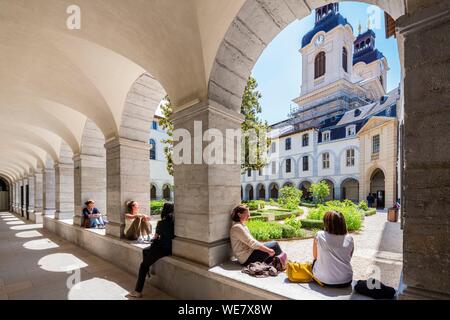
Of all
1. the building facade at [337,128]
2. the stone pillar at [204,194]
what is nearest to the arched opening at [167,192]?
the building facade at [337,128]

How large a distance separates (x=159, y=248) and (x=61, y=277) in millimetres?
2442

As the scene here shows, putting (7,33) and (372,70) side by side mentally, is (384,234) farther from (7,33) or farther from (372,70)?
(372,70)

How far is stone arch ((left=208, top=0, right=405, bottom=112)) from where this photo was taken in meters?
3.09

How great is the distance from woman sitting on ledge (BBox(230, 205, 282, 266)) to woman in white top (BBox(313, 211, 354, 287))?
692mm

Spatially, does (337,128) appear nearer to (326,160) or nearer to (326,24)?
(326,160)

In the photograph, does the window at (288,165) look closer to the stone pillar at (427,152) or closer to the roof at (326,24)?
the roof at (326,24)

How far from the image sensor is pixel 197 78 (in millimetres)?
3615

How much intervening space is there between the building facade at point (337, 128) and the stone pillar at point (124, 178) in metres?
18.6

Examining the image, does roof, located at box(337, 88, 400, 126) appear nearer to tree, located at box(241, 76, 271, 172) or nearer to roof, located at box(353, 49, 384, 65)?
tree, located at box(241, 76, 271, 172)

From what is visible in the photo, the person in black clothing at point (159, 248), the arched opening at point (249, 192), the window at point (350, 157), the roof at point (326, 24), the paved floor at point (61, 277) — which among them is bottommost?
the arched opening at point (249, 192)

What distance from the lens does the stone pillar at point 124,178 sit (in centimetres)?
556
